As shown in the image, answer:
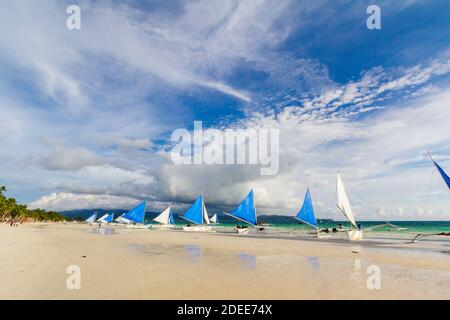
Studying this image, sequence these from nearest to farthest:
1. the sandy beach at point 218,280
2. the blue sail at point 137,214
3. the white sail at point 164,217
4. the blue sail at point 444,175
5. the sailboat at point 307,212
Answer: the sandy beach at point 218,280, the blue sail at point 444,175, the sailboat at point 307,212, the blue sail at point 137,214, the white sail at point 164,217

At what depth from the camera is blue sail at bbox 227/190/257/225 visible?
2317 inches

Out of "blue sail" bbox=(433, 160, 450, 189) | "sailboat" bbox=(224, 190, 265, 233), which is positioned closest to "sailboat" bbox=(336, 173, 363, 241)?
"blue sail" bbox=(433, 160, 450, 189)

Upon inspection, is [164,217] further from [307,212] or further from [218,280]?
[218,280]

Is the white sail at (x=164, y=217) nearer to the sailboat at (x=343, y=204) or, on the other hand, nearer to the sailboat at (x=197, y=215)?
the sailboat at (x=197, y=215)

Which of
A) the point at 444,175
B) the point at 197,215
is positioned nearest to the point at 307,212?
the point at 444,175

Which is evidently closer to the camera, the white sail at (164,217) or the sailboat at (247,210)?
the sailboat at (247,210)

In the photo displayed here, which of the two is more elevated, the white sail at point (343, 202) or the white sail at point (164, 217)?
the white sail at point (343, 202)

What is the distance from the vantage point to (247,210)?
59.2 m

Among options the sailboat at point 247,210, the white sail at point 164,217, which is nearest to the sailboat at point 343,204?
the sailboat at point 247,210

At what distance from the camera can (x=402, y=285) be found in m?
11.8

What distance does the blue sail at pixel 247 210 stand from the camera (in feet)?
193
